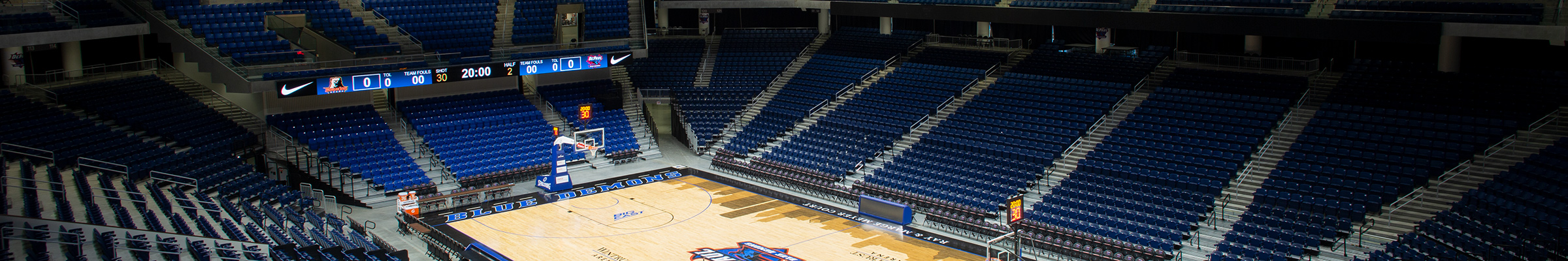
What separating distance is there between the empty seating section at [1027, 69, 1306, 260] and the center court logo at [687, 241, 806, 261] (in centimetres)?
591

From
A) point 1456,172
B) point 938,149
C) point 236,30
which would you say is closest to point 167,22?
point 236,30

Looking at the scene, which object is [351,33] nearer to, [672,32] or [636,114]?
[636,114]

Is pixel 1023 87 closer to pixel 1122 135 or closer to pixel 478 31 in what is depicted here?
pixel 1122 135

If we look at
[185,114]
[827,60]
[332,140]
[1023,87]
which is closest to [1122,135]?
[1023,87]

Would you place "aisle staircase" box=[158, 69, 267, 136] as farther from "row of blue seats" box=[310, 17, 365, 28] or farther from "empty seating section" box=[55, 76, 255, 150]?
"row of blue seats" box=[310, 17, 365, 28]

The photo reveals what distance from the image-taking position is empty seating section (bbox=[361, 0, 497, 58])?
36719mm

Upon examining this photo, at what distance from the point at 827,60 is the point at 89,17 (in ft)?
75.0

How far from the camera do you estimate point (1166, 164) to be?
28.4 meters

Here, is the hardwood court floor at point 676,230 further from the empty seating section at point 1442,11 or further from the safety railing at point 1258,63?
the safety railing at point 1258,63

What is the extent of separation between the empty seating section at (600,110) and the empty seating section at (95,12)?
12853mm

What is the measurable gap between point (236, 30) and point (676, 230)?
586 inches

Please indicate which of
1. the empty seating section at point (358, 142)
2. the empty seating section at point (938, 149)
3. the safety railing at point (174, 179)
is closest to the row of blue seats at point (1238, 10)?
the empty seating section at point (938, 149)

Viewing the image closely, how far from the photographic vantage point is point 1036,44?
3975 centimetres

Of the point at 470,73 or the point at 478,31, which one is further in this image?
the point at 478,31
